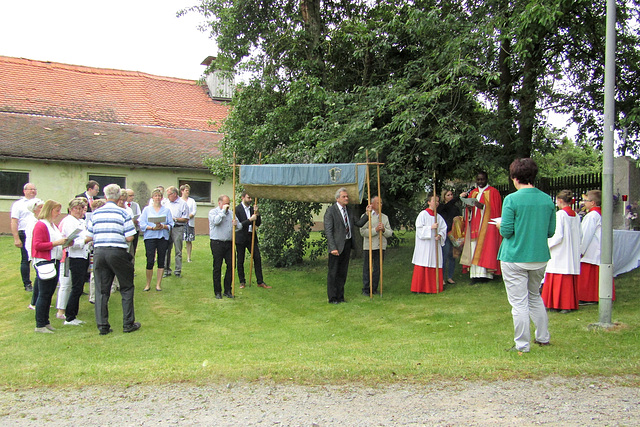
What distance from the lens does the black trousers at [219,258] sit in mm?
10188

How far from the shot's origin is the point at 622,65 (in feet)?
35.6

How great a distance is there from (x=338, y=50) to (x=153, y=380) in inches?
392

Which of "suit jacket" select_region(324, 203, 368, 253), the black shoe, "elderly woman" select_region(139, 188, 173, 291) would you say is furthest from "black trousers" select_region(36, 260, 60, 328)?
"suit jacket" select_region(324, 203, 368, 253)

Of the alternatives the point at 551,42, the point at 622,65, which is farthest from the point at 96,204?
the point at 622,65

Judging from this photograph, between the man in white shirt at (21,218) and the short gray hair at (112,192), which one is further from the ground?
the short gray hair at (112,192)

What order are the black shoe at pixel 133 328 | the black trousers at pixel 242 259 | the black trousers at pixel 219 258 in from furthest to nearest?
1. the black trousers at pixel 242 259
2. the black trousers at pixel 219 258
3. the black shoe at pixel 133 328

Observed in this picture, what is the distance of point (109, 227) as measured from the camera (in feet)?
24.6

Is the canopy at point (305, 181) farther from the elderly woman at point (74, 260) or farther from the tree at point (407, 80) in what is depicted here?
the elderly woman at point (74, 260)

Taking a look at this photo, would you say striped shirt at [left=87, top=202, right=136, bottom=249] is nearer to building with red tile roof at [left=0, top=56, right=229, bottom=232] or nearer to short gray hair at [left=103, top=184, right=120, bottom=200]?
short gray hair at [left=103, top=184, right=120, bottom=200]

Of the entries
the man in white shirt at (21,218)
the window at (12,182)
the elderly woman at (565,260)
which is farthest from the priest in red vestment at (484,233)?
the window at (12,182)

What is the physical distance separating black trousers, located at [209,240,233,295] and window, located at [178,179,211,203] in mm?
12566

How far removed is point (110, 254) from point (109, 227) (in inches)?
14.4

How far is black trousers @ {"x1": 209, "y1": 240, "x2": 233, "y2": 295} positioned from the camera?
10.2m

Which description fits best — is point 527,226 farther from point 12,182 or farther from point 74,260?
point 12,182
